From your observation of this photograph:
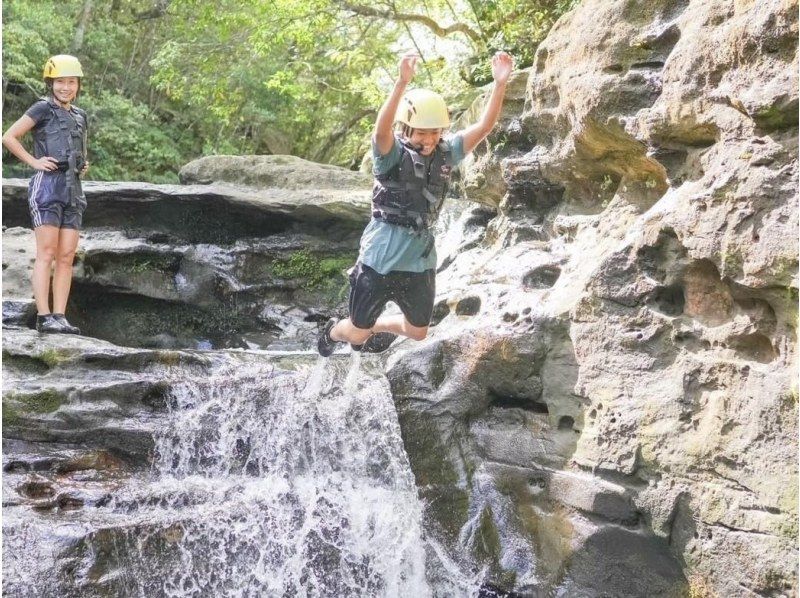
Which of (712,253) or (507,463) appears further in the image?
(507,463)

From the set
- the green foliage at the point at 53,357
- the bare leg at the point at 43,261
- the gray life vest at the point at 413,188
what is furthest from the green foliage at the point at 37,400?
the gray life vest at the point at 413,188

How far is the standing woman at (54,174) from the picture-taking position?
19.4 feet

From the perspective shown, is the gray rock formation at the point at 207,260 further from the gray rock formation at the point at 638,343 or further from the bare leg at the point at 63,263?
the gray rock formation at the point at 638,343

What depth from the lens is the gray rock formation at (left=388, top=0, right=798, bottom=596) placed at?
4066mm

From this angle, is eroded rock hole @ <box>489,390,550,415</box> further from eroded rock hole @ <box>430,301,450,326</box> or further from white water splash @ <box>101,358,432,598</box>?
eroded rock hole @ <box>430,301,450,326</box>

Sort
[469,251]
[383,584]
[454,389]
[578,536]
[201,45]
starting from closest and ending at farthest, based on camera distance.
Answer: [578,536] → [383,584] → [454,389] → [469,251] → [201,45]

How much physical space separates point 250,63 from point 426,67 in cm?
Result: 391

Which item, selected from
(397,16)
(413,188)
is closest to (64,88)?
(413,188)

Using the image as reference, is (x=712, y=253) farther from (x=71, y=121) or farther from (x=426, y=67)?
(x=426, y=67)

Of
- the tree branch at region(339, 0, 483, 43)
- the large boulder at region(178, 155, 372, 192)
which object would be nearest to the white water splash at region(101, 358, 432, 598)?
the large boulder at region(178, 155, 372, 192)

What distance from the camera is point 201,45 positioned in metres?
15.4

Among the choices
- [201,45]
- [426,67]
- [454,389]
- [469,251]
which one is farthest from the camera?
[201,45]

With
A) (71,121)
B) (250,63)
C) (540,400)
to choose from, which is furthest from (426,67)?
(540,400)

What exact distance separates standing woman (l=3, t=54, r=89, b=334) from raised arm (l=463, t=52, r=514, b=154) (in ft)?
10.3
